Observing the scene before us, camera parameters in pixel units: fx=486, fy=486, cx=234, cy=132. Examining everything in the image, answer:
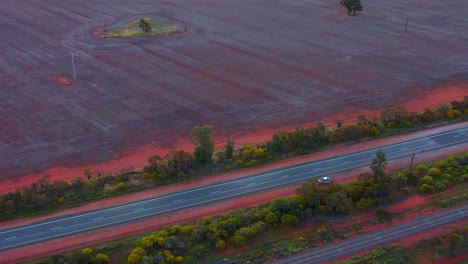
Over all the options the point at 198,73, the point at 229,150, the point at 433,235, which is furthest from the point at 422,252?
the point at 198,73

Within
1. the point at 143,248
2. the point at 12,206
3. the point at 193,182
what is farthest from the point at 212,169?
the point at 12,206

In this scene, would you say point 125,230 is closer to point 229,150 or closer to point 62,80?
point 229,150

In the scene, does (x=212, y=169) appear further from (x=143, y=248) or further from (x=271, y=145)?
(x=143, y=248)

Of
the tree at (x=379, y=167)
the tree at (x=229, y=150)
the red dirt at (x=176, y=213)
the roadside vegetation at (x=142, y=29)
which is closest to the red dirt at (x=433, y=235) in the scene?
the red dirt at (x=176, y=213)

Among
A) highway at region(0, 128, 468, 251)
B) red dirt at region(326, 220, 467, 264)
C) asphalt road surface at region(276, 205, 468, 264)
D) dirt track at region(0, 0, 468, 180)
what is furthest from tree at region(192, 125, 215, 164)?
red dirt at region(326, 220, 467, 264)

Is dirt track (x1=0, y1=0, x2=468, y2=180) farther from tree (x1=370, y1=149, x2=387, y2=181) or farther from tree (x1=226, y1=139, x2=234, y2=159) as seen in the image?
tree (x1=370, y1=149, x2=387, y2=181)

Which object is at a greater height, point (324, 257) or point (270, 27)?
point (270, 27)

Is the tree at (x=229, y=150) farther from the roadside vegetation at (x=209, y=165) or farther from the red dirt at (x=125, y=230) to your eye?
the red dirt at (x=125, y=230)
